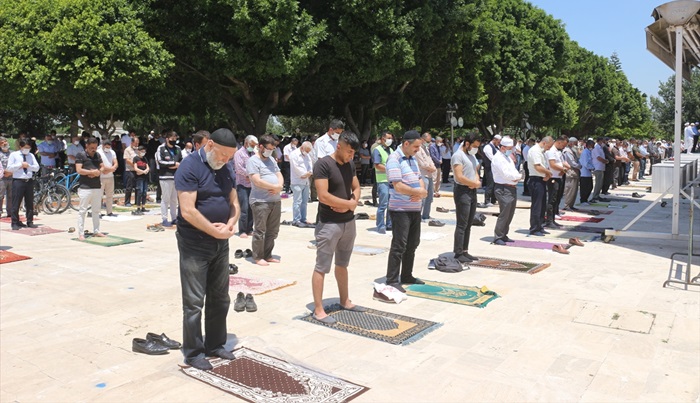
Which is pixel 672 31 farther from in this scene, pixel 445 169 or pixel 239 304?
pixel 445 169

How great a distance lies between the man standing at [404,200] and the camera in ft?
22.4

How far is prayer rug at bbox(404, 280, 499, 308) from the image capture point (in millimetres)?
6625

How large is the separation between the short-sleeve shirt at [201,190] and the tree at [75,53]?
15.2m

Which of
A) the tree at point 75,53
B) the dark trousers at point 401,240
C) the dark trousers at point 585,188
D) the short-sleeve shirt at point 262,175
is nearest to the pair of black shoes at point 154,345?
the dark trousers at point 401,240

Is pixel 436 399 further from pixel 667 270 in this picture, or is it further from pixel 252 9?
pixel 252 9

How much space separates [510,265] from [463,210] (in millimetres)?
1065

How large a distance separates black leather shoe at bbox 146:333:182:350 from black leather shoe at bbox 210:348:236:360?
1.39 ft

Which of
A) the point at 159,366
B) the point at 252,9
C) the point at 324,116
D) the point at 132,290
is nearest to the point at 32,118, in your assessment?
the point at 324,116

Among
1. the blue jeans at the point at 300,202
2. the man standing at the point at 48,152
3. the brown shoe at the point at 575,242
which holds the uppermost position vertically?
the man standing at the point at 48,152

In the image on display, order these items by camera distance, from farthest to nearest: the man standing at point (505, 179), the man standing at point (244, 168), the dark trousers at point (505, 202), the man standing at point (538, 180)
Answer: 1. the man standing at point (538, 180)
2. the man standing at point (244, 168)
3. the dark trousers at point (505, 202)
4. the man standing at point (505, 179)

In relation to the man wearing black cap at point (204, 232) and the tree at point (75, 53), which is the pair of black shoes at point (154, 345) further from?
the tree at point (75, 53)

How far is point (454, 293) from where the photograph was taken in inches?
274

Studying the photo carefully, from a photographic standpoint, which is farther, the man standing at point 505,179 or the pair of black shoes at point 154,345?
the man standing at point 505,179

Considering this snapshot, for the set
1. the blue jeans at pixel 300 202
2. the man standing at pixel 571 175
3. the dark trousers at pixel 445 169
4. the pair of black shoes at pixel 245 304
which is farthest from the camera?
the dark trousers at pixel 445 169
